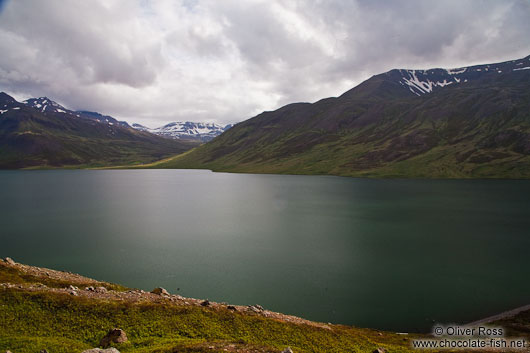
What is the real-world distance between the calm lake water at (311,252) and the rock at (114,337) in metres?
19.3

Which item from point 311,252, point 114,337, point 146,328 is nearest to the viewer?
point 114,337

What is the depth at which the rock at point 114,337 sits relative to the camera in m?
18.8

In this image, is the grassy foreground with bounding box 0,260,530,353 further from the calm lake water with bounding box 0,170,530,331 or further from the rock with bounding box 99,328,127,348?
the calm lake water with bounding box 0,170,530,331

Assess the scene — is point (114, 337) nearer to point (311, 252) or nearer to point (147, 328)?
point (147, 328)

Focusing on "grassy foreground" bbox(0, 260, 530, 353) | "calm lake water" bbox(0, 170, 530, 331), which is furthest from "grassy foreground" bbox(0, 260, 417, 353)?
"calm lake water" bbox(0, 170, 530, 331)

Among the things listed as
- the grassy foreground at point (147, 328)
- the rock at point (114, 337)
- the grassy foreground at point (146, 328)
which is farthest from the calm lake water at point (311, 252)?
the rock at point (114, 337)

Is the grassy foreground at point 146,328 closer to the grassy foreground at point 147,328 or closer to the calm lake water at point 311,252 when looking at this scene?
the grassy foreground at point 147,328

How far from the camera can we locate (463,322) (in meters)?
32.8

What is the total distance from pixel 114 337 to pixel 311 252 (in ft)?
137

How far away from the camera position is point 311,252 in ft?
185

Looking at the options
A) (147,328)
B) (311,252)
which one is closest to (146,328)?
(147,328)

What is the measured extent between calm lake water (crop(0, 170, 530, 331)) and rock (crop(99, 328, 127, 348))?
19.3 metres

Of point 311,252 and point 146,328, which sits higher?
point 146,328

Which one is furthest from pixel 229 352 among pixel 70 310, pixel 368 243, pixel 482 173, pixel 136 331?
pixel 482 173
